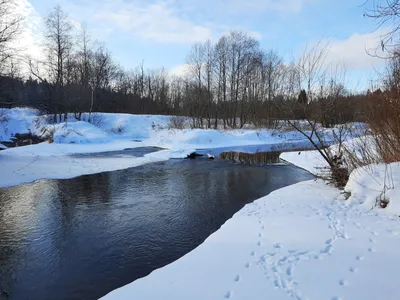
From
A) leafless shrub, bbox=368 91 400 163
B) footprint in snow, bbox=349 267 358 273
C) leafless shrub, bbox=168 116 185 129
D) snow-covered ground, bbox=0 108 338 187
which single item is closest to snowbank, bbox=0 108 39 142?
snow-covered ground, bbox=0 108 338 187

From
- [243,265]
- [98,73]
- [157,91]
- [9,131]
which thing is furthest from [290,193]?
[157,91]

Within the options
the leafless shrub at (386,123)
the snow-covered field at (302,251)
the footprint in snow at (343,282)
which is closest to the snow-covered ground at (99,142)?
the snow-covered field at (302,251)

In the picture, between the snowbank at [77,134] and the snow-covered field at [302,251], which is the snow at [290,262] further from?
the snowbank at [77,134]

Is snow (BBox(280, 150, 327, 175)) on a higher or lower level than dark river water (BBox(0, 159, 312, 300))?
higher

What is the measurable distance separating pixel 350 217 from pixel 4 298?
6315mm

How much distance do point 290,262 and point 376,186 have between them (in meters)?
3.66

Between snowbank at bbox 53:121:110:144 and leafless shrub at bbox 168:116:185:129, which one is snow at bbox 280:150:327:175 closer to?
snowbank at bbox 53:121:110:144

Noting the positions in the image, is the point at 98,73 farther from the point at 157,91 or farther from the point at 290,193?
the point at 290,193

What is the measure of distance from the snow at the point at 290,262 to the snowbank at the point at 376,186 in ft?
1.09

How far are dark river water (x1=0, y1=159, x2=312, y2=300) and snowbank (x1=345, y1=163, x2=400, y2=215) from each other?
289 cm

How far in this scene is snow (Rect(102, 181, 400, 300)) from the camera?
3.58 meters

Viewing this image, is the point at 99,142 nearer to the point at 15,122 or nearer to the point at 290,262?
the point at 15,122

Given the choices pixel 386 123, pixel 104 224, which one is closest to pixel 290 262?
pixel 104 224

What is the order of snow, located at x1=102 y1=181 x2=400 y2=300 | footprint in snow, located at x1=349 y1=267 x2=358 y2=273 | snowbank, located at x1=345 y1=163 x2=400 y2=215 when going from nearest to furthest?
snow, located at x1=102 y1=181 x2=400 y2=300, footprint in snow, located at x1=349 y1=267 x2=358 y2=273, snowbank, located at x1=345 y1=163 x2=400 y2=215
